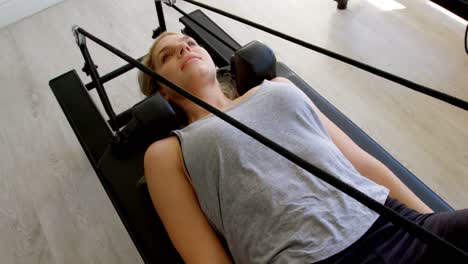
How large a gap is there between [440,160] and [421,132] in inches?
6.2

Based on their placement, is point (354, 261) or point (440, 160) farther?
point (440, 160)

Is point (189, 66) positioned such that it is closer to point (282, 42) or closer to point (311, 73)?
point (311, 73)

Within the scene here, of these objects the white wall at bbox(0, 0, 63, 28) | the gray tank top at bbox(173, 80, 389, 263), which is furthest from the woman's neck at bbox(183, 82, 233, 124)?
the white wall at bbox(0, 0, 63, 28)

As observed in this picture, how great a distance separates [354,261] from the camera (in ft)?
2.92

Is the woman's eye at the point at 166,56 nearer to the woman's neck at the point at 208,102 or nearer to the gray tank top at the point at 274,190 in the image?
the woman's neck at the point at 208,102

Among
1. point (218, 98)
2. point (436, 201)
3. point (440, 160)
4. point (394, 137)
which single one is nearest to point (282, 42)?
point (394, 137)

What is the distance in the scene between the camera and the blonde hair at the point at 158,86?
1.28 m

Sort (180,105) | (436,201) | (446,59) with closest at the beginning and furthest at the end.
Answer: (436,201) → (180,105) → (446,59)

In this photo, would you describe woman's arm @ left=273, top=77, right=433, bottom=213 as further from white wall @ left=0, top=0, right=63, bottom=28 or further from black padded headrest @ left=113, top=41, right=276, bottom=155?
white wall @ left=0, top=0, right=63, bottom=28

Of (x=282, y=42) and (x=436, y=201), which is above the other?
(x=282, y=42)

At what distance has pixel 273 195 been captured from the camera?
0.94m

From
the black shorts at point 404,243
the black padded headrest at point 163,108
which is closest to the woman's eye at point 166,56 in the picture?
the black padded headrest at point 163,108

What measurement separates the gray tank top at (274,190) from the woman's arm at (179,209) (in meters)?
0.03

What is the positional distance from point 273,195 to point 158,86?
61 cm
